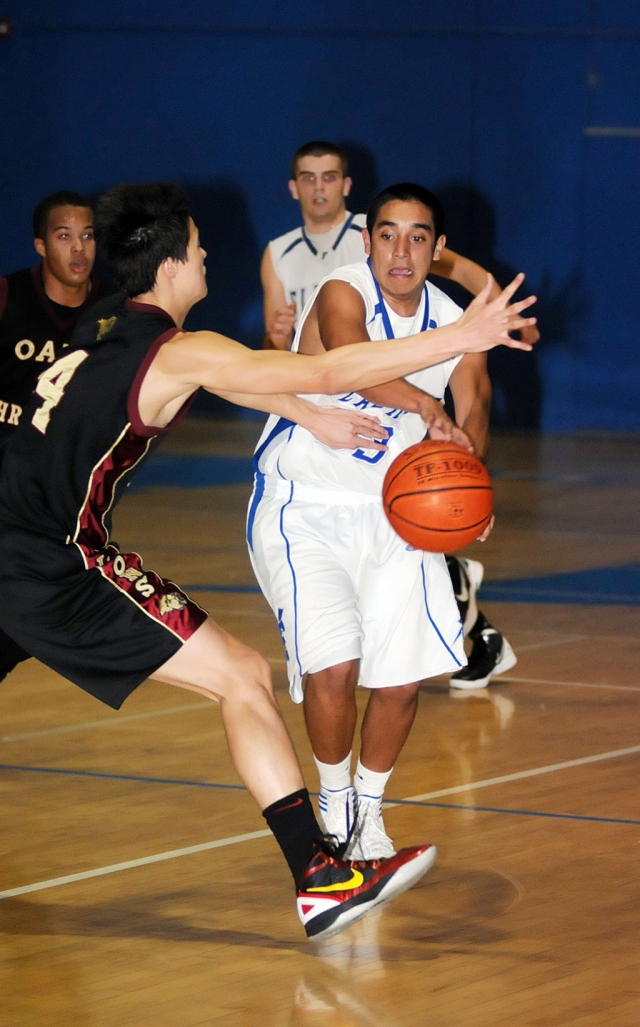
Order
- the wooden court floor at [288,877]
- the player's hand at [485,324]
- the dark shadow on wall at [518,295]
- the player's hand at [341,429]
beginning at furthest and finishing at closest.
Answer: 1. the dark shadow on wall at [518,295]
2. the player's hand at [341,429]
3. the player's hand at [485,324]
4. the wooden court floor at [288,877]

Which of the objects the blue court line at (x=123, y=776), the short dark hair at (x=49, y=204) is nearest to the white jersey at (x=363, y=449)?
the blue court line at (x=123, y=776)

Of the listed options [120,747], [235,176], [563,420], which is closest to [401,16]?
[235,176]

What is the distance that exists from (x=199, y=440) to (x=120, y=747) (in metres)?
8.69

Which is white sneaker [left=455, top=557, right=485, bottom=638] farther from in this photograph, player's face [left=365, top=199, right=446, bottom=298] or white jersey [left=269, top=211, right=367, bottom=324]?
player's face [left=365, top=199, right=446, bottom=298]

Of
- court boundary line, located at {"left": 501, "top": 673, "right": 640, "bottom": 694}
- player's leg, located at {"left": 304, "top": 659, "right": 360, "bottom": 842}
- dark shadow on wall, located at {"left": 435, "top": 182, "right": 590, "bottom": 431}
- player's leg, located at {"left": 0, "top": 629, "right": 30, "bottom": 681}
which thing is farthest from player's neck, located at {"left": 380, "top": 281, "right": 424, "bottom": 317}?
dark shadow on wall, located at {"left": 435, "top": 182, "right": 590, "bottom": 431}

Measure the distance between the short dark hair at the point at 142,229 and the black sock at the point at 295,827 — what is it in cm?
119

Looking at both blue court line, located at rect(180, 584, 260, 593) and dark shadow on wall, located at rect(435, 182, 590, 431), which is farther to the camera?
dark shadow on wall, located at rect(435, 182, 590, 431)

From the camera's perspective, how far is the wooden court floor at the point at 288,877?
311 cm

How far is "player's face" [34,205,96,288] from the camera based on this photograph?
17.7ft

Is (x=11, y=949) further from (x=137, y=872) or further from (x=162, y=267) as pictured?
(x=162, y=267)

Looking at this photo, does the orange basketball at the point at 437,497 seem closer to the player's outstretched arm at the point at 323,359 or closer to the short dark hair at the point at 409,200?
the player's outstretched arm at the point at 323,359

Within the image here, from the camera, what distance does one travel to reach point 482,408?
4.16 meters

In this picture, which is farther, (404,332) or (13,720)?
(13,720)

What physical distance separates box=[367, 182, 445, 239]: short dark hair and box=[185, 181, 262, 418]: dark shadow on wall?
1040 centimetres
